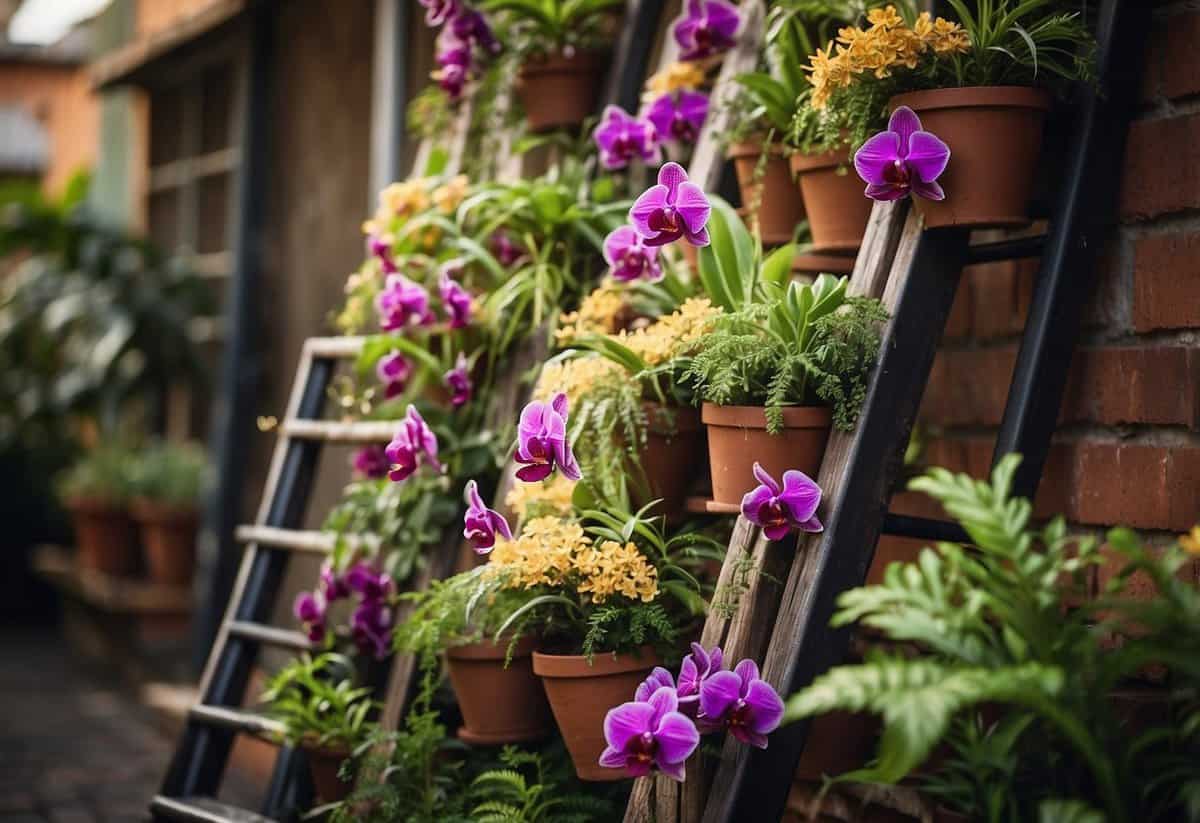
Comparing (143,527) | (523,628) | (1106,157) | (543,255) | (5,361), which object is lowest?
(143,527)

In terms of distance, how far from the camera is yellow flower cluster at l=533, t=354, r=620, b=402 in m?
2.10

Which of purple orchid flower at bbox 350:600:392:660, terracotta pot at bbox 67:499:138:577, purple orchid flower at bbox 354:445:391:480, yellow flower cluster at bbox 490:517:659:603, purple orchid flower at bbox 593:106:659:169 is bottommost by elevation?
terracotta pot at bbox 67:499:138:577

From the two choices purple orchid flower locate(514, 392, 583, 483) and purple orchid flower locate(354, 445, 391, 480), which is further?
purple orchid flower locate(354, 445, 391, 480)

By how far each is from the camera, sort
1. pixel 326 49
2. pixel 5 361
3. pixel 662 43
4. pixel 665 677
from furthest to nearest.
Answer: pixel 5 361 → pixel 326 49 → pixel 662 43 → pixel 665 677

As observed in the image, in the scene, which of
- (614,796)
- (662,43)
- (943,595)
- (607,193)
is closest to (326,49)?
(662,43)

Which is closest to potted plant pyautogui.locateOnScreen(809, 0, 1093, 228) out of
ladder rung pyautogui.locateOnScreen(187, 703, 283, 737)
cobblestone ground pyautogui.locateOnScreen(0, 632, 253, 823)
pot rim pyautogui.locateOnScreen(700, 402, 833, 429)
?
pot rim pyautogui.locateOnScreen(700, 402, 833, 429)

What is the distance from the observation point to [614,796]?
217cm

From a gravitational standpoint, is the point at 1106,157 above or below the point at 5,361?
above

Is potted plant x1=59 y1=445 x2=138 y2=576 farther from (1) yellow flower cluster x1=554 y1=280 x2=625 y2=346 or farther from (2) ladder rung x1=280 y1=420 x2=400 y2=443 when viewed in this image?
(1) yellow flower cluster x1=554 y1=280 x2=625 y2=346

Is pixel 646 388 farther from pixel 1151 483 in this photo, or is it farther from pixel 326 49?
pixel 326 49

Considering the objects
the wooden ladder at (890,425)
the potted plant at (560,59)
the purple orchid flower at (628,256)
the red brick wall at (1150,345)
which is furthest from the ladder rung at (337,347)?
the red brick wall at (1150,345)

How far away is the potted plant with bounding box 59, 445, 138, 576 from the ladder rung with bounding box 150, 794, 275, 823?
2743 mm

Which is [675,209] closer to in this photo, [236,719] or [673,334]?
[673,334]

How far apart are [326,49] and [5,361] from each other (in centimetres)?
235
